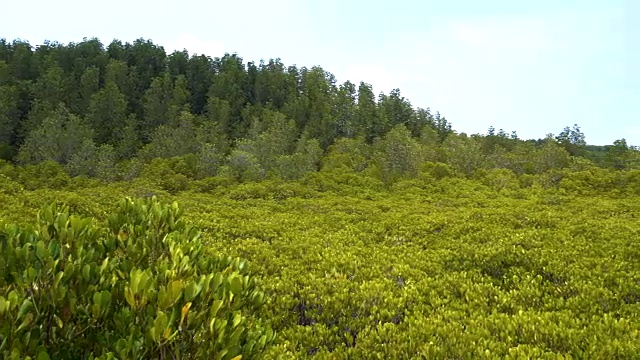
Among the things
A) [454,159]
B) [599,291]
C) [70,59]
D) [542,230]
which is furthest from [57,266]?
[70,59]

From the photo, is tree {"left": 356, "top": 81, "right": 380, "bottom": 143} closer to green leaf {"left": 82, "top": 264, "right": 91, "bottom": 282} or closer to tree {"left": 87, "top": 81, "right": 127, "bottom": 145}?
tree {"left": 87, "top": 81, "right": 127, "bottom": 145}

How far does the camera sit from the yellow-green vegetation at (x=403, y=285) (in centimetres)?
453

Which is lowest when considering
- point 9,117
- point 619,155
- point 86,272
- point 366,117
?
point 86,272

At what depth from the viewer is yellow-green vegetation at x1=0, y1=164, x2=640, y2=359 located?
4527mm

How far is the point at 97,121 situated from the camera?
91938 millimetres

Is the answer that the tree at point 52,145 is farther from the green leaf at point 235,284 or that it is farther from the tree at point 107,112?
the green leaf at point 235,284

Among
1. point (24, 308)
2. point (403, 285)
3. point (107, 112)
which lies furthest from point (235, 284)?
point (107, 112)

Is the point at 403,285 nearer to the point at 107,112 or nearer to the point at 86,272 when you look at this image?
the point at 86,272

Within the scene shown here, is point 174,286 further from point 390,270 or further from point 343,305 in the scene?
point 390,270

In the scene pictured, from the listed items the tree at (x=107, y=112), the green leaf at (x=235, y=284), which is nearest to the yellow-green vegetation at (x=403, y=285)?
the green leaf at (x=235, y=284)

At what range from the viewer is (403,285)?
36.4 ft

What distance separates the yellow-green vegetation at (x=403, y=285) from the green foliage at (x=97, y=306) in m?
0.03

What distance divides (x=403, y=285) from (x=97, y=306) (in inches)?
333

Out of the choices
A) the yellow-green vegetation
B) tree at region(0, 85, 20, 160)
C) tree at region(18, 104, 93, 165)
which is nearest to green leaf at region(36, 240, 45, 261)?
the yellow-green vegetation
